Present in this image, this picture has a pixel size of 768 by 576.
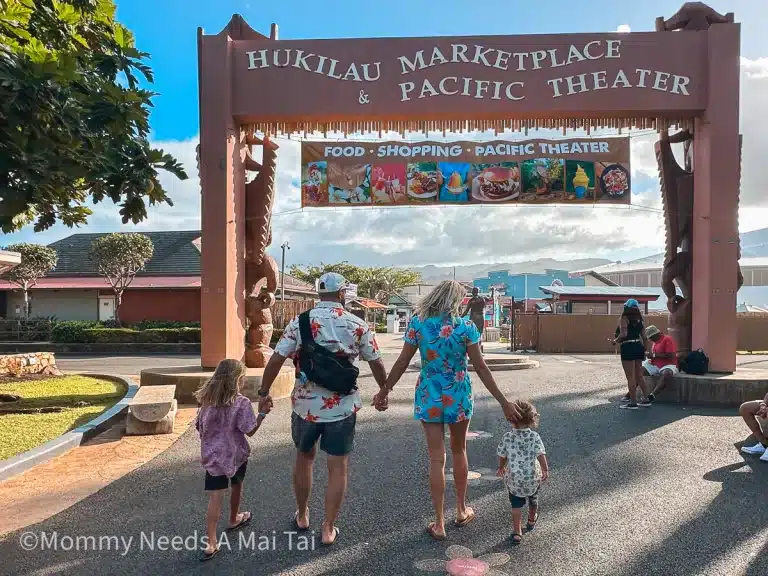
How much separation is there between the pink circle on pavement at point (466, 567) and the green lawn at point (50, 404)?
4666 millimetres

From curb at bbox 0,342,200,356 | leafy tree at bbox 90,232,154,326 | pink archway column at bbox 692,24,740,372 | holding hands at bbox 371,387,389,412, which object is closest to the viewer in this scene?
holding hands at bbox 371,387,389,412

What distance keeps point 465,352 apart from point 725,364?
734 cm

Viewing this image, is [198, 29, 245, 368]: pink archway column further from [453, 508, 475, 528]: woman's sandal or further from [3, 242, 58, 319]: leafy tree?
[3, 242, 58, 319]: leafy tree

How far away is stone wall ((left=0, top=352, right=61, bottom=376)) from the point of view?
12.5 metres

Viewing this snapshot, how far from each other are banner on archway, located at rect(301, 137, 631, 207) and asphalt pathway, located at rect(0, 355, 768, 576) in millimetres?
8190

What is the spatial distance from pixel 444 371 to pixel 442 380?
0.06m

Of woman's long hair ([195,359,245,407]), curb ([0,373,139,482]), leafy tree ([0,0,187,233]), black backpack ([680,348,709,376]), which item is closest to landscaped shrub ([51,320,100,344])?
curb ([0,373,139,482])

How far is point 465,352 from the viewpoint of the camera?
3912 mm

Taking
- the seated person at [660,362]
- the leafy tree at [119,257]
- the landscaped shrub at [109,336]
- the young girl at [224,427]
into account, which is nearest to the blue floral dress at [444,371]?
the young girl at [224,427]

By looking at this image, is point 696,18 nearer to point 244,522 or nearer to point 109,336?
point 244,522

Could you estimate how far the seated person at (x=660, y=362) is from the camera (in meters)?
8.84

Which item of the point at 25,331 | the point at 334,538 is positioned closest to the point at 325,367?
the point at 334,538

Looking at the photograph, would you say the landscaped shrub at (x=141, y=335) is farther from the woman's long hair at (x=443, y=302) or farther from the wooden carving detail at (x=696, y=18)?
the woman's long hair at (x=443, y=302)

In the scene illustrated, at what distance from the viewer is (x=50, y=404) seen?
9.05 meters
